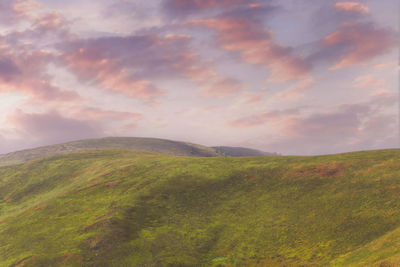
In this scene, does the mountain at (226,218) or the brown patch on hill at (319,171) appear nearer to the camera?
A: the mountain at (226,218)

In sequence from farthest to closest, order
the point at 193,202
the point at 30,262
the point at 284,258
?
the point at 193,202
the point at 30,262
the point at 284,258

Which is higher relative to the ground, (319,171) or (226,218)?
(319,171)

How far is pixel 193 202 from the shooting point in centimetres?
6606

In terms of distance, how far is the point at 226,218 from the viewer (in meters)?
56.6

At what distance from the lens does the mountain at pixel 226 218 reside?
130ft

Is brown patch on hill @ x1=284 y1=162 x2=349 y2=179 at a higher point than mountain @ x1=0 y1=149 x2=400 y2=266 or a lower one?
higher

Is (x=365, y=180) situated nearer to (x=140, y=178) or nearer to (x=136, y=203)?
(x=136, y=203)

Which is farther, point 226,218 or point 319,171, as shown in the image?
point 319,171

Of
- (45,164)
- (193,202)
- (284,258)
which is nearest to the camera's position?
(284,258)

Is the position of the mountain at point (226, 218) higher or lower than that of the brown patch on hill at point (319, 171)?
lower

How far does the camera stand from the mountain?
39.7m

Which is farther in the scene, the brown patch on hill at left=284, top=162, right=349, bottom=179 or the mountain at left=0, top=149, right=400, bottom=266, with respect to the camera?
the brown patch on hill at left=284, top=162, right=349, bottom=179

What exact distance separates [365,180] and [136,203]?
1935 inches

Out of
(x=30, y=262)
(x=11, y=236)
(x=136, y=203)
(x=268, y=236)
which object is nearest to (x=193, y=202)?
(x=136, y=203)
